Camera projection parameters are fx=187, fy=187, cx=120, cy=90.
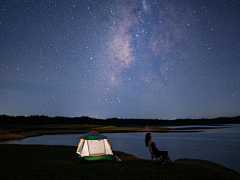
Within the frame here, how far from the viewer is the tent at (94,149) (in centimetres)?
1528

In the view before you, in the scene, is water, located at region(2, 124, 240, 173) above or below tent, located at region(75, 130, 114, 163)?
below

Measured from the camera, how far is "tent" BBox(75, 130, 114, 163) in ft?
50.1

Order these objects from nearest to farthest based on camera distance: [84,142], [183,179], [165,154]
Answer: [183,179]
[165,154]
[84,142]

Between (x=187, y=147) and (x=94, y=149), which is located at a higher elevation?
(x=94, y=149)

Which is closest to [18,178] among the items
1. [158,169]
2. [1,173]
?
[1,173]

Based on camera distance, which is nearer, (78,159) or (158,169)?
(158,169)

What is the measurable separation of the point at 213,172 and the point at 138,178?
4.99 meters

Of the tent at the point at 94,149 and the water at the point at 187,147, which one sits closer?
the tent at the point at 94,149

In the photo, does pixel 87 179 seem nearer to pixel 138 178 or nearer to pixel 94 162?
pixel 138 178

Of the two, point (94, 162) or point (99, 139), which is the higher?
point (99, 139)

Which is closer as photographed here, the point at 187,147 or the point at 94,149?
the point at 94,149

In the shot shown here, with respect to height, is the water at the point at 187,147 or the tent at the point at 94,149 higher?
the tent at the point at 94,149

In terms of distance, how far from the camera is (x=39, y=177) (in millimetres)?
10414

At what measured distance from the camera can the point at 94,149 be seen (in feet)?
54.2
